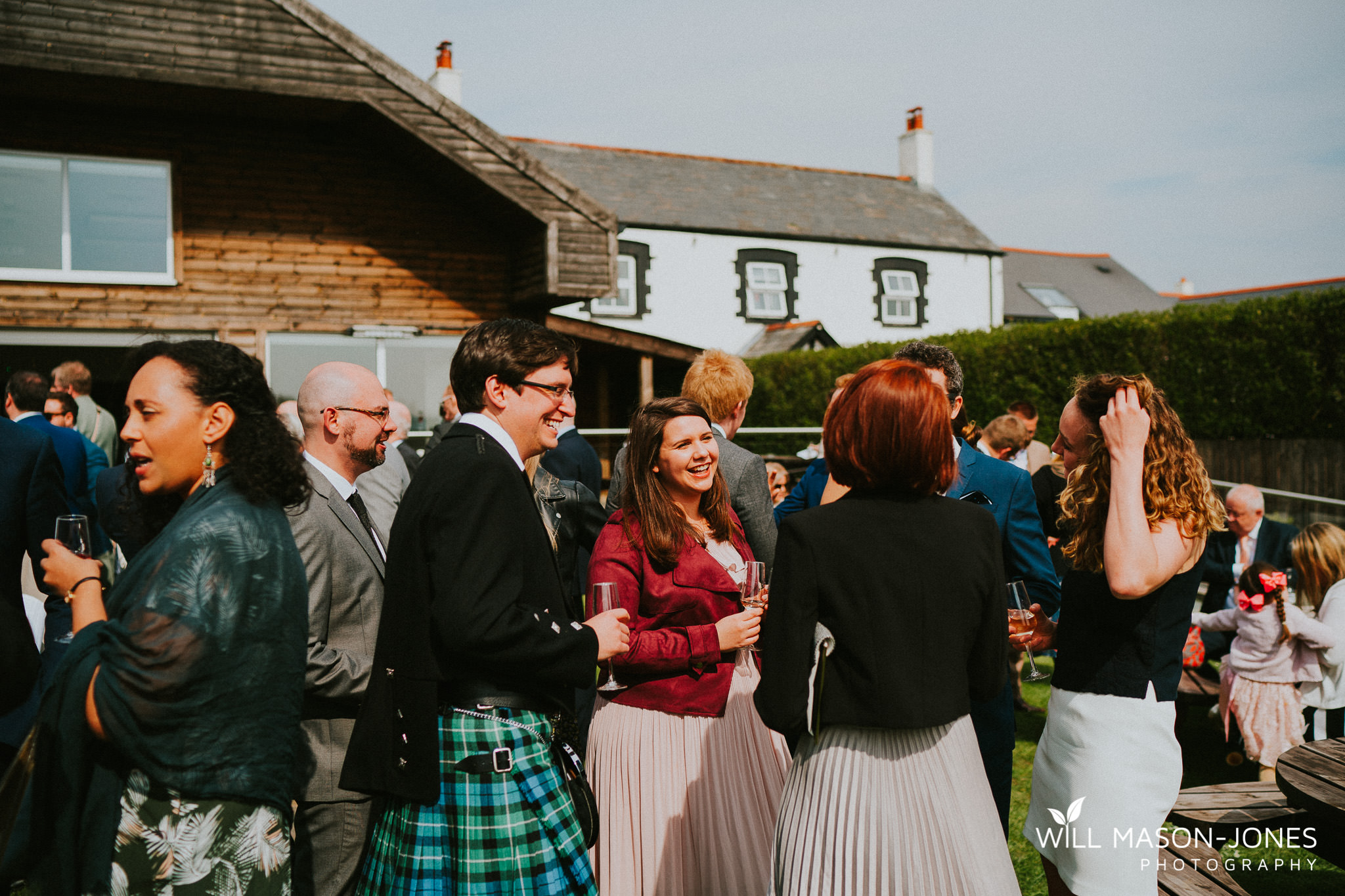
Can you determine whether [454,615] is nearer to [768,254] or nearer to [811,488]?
[811,488]

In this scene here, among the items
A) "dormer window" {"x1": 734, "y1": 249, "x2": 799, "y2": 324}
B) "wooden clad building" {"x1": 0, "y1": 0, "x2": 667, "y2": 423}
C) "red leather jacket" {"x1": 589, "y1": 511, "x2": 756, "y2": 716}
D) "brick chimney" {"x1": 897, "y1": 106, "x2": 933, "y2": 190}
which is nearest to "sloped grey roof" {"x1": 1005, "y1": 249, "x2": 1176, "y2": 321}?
"brick chimney" {"x1": 897, "y1": 106, "x2": 933, "y2": 190}

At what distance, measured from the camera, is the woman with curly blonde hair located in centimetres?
284

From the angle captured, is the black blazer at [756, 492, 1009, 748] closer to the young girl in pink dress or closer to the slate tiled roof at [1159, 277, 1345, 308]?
the young girl in pink dress

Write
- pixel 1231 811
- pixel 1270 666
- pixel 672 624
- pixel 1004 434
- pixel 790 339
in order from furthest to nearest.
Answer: pixel 790 339 → pixel 1004 434 → pixel 1270 666 → pixel 1231 811 → pixel 672 624

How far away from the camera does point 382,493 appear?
4.47 m

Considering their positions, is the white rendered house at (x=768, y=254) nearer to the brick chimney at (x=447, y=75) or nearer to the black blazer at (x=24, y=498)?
the brick chimney at (x=447, y=75)

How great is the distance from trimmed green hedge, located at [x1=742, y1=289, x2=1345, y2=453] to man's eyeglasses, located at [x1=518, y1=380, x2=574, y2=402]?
9920mm

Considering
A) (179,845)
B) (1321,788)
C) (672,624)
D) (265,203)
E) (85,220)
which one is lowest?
(1321,788)

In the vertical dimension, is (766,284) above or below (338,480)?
above

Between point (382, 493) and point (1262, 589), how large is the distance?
5.21 m

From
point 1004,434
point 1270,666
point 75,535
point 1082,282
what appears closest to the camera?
point 75,535

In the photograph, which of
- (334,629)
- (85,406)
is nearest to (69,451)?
(85,406)

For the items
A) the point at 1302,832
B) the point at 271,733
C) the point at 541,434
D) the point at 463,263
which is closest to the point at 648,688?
the point at 541,434

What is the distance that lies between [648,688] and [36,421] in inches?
184
